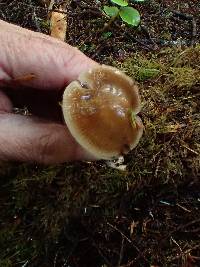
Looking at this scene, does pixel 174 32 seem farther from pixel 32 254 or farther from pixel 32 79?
pixel 32 254

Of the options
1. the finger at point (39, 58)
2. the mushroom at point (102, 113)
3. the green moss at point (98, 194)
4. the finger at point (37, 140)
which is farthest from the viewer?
the green moss at point (98, 194)

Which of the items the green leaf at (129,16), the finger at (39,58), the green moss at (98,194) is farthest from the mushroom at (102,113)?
the green leaf at (129,16)

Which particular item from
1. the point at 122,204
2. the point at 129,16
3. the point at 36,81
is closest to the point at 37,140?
the point at 36,81

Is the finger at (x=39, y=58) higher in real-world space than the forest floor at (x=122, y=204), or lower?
higher

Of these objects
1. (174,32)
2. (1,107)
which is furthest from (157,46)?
(1,107)

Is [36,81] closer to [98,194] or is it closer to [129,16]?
[98,194]

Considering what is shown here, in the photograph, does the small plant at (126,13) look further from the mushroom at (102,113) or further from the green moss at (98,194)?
the mushroom at (102,113)
